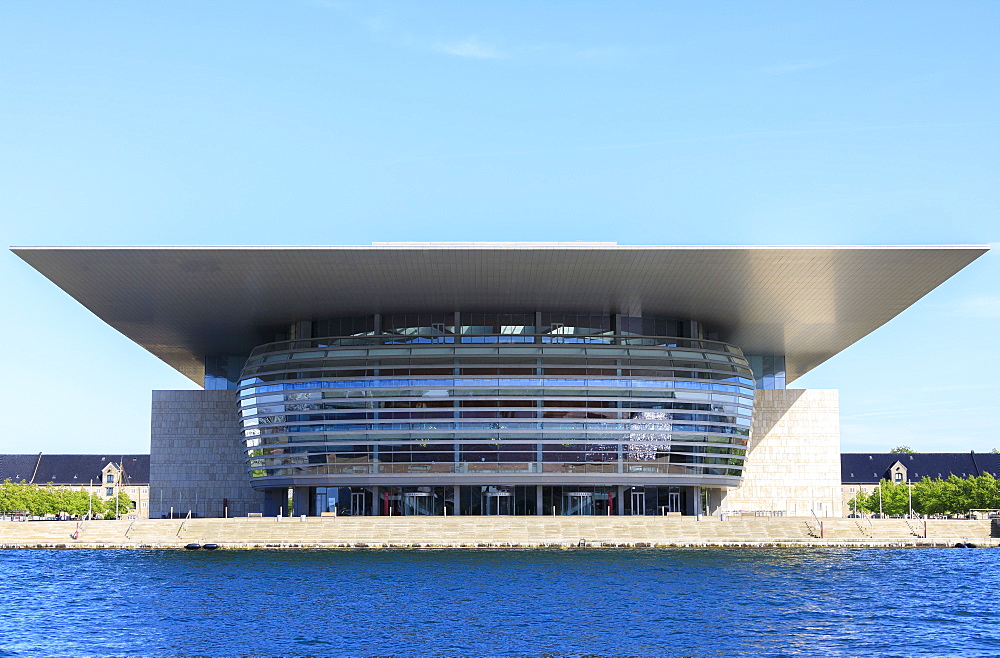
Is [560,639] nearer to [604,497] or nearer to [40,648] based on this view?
[40,648]

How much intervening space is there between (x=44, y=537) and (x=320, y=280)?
748 inches

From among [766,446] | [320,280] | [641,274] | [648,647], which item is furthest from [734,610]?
[766,446]

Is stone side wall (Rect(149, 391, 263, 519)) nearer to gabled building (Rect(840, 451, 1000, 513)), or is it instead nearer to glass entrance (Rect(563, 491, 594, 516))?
glass entrance (Rect(563, 491, 594, 516))

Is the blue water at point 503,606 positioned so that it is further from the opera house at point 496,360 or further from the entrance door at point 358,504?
the entrance door at point 358,504

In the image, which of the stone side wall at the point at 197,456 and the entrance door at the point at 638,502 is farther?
the stone side wall at the point at 197,456

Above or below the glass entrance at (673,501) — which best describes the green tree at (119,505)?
below

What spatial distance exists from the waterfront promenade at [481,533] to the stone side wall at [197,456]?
742 inches

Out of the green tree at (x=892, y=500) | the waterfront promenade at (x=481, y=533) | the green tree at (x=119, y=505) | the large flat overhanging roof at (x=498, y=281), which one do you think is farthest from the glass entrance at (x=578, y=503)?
the green tree at (x=119, y=505)

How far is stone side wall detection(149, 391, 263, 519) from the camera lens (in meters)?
77.2

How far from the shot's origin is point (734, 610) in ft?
98.8

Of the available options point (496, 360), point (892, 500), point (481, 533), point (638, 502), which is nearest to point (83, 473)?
point (892, 500)

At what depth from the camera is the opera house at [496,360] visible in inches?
2173

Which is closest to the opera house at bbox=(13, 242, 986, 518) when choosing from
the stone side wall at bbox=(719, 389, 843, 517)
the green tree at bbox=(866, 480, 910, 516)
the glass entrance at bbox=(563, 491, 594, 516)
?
the glass entrance at bbox=(563, 491, 594, 516)

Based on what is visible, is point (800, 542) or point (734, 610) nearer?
point (734, 610)
